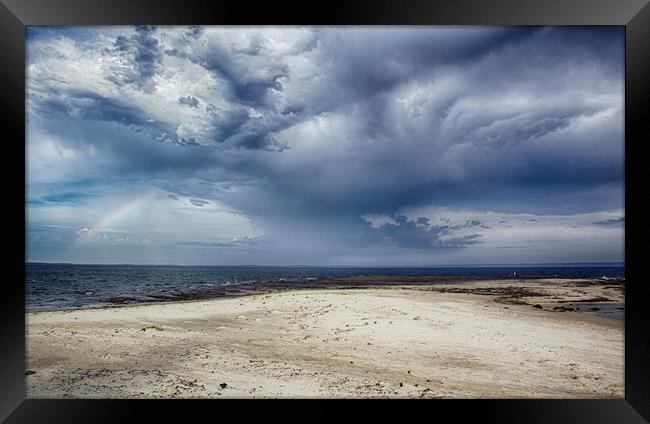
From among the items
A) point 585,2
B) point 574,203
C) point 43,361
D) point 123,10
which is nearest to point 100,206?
point 43,361

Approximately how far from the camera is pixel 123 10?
2.33 metres

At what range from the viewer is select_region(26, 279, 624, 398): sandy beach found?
288 centimetres

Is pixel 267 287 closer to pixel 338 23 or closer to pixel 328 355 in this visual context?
pixel 328 355

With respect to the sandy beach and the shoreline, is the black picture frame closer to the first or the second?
the sandy beach

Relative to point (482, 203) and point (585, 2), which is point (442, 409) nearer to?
point (585, 2)

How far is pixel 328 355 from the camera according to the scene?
3.51 m

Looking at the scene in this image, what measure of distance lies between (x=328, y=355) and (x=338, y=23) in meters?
3.28

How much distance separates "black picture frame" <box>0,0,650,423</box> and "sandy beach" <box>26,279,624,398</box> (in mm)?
412

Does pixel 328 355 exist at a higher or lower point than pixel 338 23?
lower

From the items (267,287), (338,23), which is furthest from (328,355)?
(267,287)

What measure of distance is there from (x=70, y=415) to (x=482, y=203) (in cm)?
1338

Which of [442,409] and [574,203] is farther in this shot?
[574,203]

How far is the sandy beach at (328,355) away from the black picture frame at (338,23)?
1.35 ft

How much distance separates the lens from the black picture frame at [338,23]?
2.28 m
